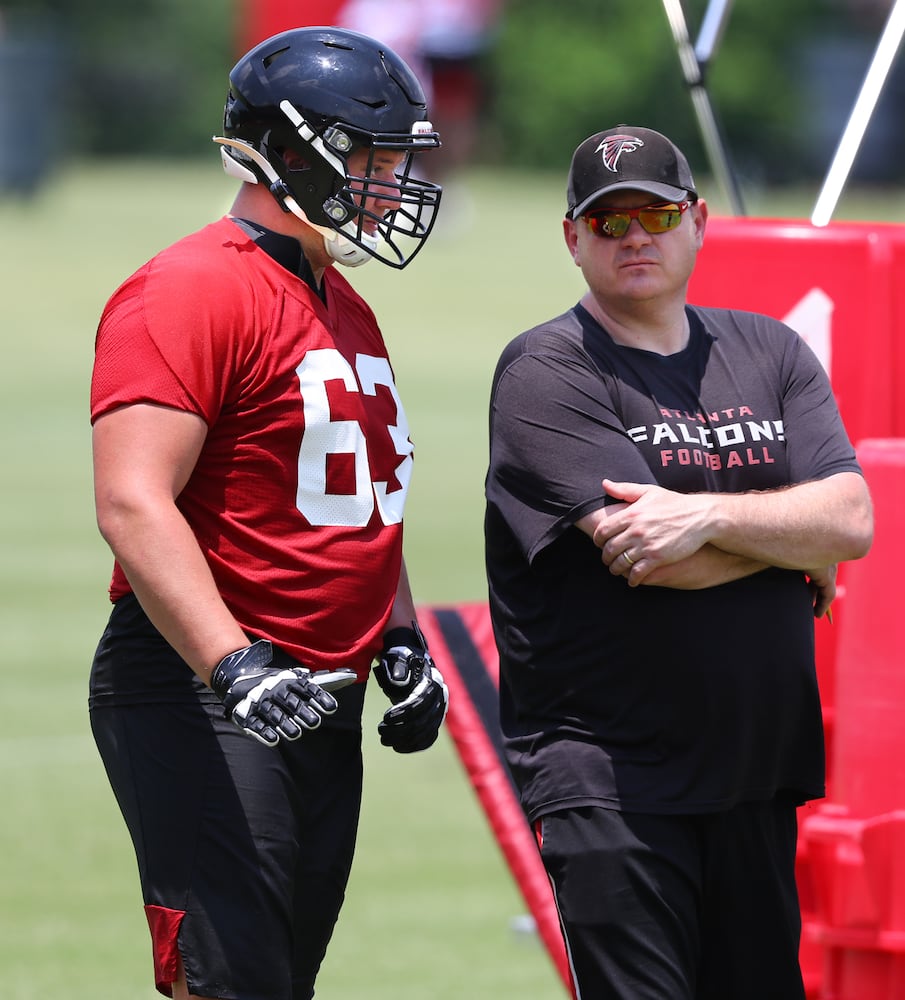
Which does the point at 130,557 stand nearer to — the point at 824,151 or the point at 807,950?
the point at 807,950

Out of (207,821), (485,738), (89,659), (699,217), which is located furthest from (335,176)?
(89,659)

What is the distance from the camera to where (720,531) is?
3.49 metres

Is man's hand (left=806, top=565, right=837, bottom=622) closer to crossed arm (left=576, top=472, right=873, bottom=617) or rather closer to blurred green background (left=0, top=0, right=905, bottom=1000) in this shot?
crossed arm (left=576, top=472, right=873, bottom=617)

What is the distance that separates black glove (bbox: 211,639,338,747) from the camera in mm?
3203

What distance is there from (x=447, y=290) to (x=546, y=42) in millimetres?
25670

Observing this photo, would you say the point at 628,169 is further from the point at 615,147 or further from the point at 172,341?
the point at 172,341

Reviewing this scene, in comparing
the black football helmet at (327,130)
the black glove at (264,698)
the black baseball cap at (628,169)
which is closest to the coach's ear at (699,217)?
the black baseball cap at (628,169)

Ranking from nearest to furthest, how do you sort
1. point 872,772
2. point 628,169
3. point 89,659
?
point 628,169
point 872,772
point 89,659

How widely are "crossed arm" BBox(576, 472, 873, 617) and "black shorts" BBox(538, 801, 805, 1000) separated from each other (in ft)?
1.50

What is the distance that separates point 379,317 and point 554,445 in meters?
18.4

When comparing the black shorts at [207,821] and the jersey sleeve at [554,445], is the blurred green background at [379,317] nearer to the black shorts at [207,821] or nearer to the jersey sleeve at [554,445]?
the black shorts at [207,821]

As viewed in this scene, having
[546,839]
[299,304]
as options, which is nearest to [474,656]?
[546,839]

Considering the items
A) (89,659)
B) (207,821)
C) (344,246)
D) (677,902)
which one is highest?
(344,246)

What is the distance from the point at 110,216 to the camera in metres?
28.8
